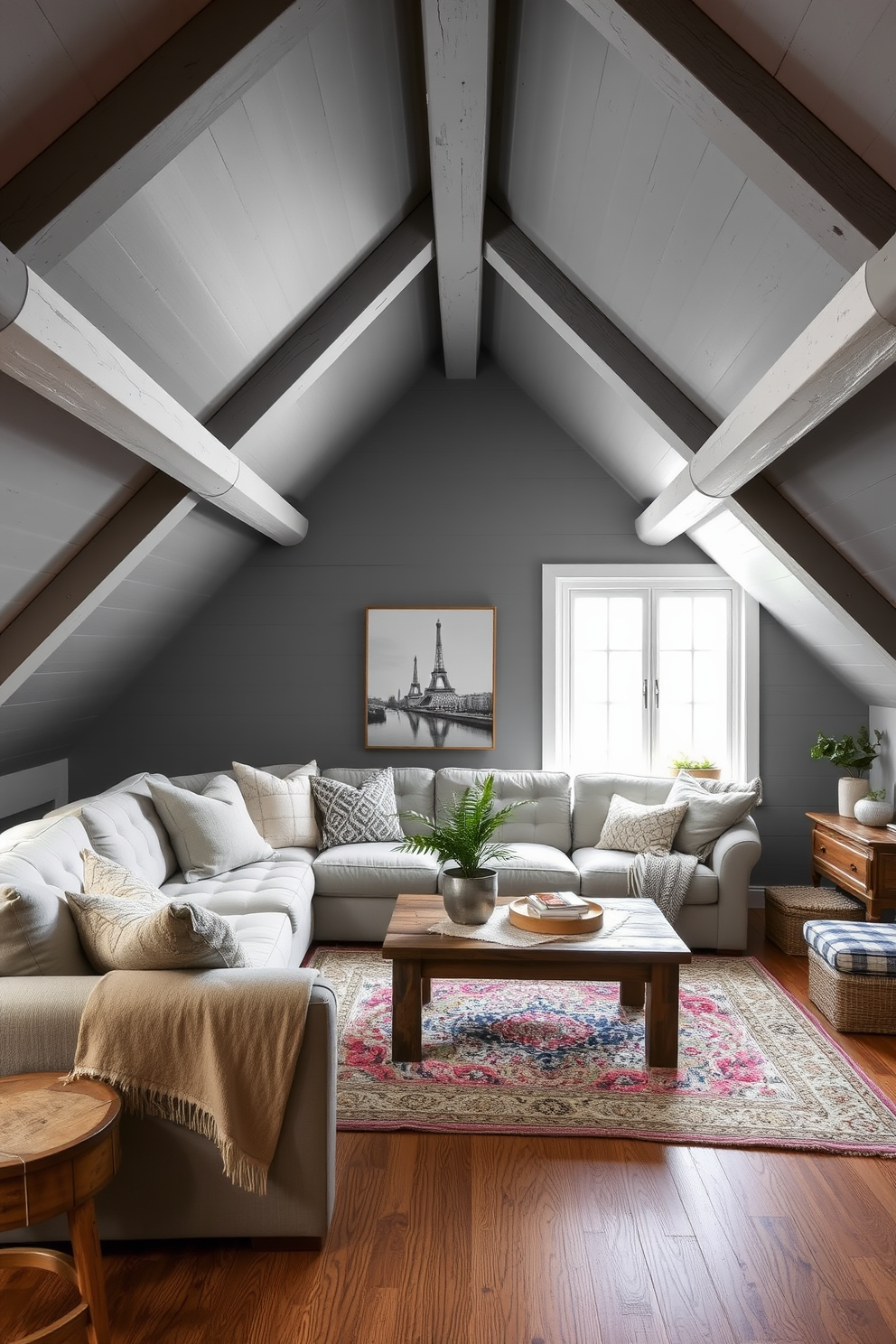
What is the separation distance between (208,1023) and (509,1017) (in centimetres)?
186

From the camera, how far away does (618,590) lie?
223 inches

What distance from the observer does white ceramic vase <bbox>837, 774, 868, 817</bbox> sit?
4.81 meters

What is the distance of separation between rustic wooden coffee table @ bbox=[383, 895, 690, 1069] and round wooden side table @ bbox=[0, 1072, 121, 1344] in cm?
137

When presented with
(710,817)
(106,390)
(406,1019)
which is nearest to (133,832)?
(406,1019)

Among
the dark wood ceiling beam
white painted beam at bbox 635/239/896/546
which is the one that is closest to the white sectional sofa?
the dark wood ceiling beam

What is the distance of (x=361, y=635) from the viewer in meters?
5.70

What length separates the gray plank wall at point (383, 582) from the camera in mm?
5625

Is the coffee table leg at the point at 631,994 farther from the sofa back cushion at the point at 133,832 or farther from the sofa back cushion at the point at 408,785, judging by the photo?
the sofa back cushion at the point at 133,832

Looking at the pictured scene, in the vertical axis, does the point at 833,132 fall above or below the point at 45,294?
above

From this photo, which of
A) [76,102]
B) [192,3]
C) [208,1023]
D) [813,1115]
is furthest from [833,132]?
[813,1115]

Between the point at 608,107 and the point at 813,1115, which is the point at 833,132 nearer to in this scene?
the point at 608,107

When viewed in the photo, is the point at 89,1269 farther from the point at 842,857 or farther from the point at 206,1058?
the point at 842,857

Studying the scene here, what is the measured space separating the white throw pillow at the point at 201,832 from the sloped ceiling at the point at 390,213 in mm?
839

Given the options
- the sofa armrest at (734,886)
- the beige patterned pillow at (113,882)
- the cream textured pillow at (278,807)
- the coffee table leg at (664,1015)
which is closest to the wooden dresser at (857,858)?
the sofa armrest at (734,886)
